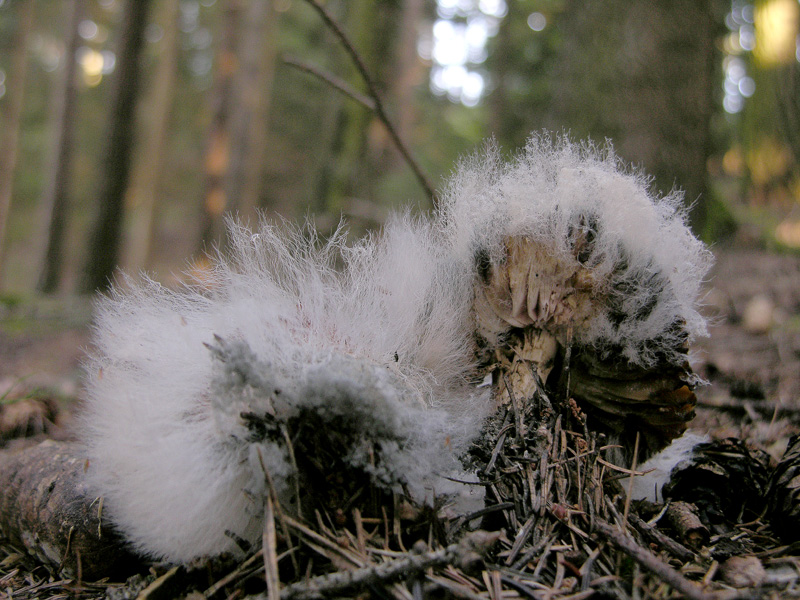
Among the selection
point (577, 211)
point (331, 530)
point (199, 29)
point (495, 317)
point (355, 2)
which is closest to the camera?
point (331, 530)

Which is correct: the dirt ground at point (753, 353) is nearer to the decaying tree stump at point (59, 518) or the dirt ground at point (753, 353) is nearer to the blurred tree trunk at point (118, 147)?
the decaying tree stump at point (59, 518)

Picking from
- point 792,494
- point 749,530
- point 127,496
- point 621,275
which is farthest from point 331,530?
point 792,494

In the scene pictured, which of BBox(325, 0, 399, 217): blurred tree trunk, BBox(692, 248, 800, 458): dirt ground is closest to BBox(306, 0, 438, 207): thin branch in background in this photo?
BBox(692, 248, 800, 458): dirt ground

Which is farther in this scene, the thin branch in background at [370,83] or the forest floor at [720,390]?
the thin branch in background at [370,83]

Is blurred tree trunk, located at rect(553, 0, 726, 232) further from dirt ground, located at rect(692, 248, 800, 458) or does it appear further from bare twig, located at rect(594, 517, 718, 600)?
bare twig, located at rect(594, 517, 718, 600)

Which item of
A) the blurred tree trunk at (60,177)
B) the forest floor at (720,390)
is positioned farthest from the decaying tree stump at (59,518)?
the blurred tree trunk at (60,177)

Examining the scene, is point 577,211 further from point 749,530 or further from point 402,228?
point 749,530
